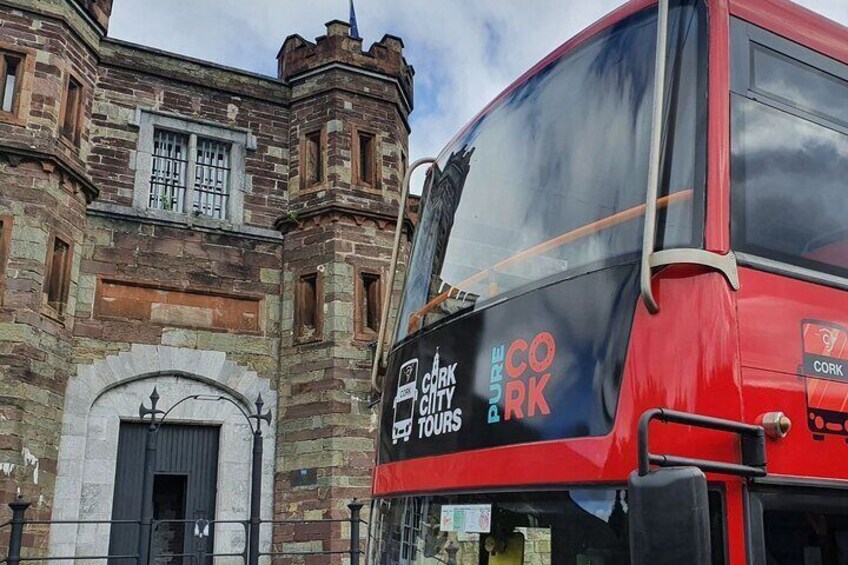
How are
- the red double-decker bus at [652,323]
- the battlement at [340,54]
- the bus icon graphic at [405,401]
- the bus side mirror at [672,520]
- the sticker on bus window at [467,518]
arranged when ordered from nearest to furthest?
the bus side mirror at [672,520]
the red double-decker bus at [652,323]
the sticker on bus window at [467,518]
the bus icon graphic at [405,401]
the battlement at [340,54]

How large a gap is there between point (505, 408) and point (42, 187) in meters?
11.1

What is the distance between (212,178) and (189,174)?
0.39m

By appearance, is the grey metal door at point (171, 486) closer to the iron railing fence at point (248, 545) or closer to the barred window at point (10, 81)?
the iron railing fence at point (248, 545)

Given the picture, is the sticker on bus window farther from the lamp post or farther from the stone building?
the stone building

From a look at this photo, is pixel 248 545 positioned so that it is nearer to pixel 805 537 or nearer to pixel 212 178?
pixel 212 178

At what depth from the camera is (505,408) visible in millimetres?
2975

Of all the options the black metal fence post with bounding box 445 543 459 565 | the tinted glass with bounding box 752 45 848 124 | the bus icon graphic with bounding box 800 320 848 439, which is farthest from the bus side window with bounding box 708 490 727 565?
the tinted glass with bounding box 752 45 848 124

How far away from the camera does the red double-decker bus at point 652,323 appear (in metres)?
2.37

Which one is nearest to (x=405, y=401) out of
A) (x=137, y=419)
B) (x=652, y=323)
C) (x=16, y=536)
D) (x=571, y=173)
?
(x=571, y=173)

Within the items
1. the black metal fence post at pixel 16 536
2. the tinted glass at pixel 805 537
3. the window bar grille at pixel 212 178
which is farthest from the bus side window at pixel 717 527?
the window bar grille at pixel 212 178

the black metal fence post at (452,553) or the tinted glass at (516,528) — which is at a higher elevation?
the tinted glass at (516,528)

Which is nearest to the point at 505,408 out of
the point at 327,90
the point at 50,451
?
the point at 50,451

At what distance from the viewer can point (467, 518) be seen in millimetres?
3029

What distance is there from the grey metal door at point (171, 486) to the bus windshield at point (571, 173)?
33.4 ft
